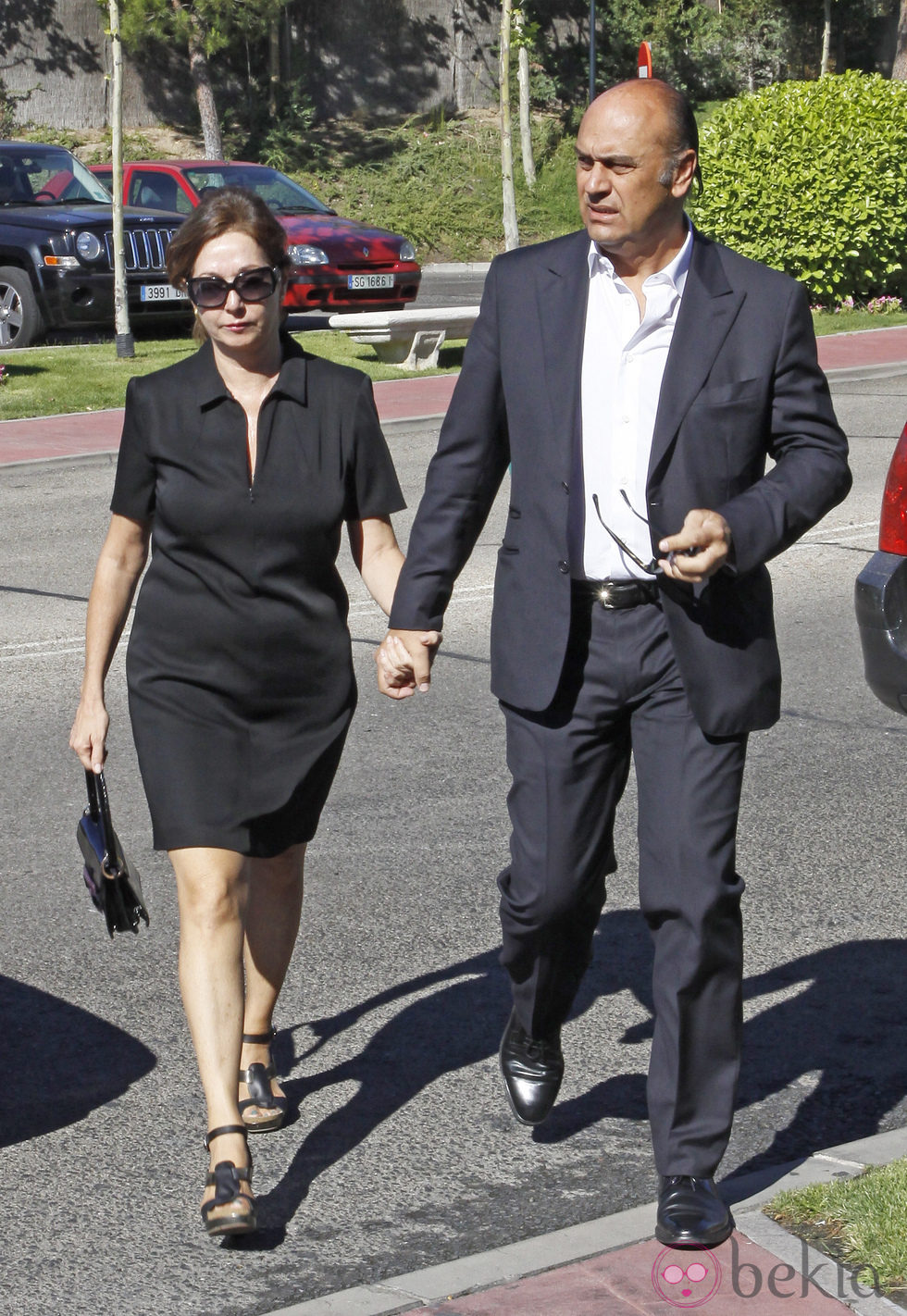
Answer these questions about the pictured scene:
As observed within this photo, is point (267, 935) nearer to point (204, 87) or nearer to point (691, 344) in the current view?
A: point (691, 344)

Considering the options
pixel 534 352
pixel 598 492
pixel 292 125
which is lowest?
pixel 292 125

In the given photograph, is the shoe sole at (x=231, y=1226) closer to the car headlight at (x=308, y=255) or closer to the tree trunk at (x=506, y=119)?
the car headlight at (x=308, y=255)

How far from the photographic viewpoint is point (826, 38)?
47.9 meters

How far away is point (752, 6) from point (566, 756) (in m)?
52.2

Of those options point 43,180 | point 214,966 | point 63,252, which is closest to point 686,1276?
point 214,966

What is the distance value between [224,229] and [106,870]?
1.35 m

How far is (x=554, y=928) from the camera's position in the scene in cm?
338

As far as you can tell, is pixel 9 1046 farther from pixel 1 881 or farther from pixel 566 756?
pixel 566 756

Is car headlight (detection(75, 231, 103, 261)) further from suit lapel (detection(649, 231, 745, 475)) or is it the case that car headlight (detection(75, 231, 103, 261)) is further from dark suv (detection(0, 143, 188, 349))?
suit lapel (detection(649, 231, 745, 475))

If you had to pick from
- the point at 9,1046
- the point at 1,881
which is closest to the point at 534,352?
the point at 9,1046

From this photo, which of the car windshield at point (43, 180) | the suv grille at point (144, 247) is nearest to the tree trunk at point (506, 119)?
the suv grille at point (144, 247)

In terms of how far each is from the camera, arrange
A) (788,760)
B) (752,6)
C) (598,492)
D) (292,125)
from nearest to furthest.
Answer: (598,492) < (788,760) < (292,125) < (752,6)

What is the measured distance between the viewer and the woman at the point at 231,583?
3.38 metres

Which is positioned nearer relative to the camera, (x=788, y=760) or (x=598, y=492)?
(x=598, y=492)
